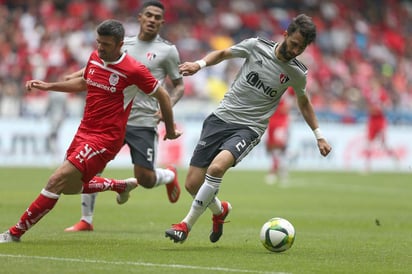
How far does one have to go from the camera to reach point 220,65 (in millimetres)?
32844

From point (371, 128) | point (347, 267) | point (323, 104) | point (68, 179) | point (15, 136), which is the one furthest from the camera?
point (323, 104)

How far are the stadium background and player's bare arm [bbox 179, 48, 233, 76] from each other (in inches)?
666

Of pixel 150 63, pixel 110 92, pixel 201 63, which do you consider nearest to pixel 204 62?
pixel 201 63

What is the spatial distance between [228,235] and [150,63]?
243 cm

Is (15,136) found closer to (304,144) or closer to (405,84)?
(304,144)

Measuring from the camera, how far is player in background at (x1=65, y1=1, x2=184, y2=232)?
12.3 metres

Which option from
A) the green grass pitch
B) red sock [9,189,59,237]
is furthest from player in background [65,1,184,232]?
red sock [9,189,59,237]

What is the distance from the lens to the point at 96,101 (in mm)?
10031

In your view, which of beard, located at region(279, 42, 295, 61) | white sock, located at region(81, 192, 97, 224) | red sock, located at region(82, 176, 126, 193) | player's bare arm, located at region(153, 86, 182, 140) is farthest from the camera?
white sock, located at region(81, 192, 97, 224)

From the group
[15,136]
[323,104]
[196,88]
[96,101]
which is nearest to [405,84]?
[323,104]

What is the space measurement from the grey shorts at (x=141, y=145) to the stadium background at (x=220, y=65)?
1495 centimetres

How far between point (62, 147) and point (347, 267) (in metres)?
20.4

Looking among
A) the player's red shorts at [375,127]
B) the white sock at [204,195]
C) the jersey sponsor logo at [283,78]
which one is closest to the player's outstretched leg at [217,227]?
the white sock at [204,195]

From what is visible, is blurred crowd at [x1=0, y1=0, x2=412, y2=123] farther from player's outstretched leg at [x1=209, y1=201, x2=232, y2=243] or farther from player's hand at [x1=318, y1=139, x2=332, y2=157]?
player's hand at [x1=318, y1=139, x2=332, y2=157]
